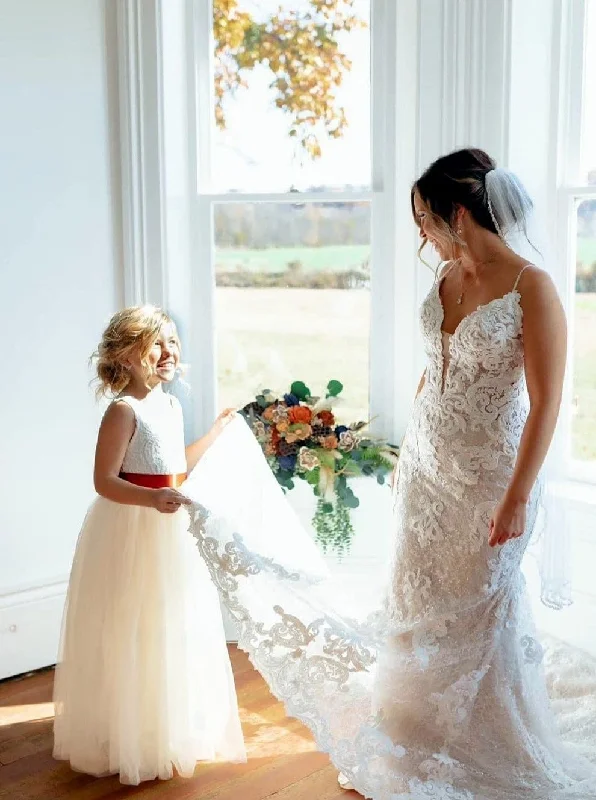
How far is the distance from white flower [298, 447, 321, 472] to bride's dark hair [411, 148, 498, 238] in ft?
3.84

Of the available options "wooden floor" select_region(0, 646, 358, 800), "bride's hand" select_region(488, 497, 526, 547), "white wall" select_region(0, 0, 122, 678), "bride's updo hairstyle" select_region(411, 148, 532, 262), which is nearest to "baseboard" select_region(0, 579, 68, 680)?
"white wall" select_region(0, 0, 122, 678)

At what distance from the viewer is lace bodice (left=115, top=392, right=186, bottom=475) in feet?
8.92

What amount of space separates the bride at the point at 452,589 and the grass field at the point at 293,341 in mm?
1076

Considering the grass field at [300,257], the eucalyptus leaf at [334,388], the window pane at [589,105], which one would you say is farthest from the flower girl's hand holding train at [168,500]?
the window pane at [589,105]

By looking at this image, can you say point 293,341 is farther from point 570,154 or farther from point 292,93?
point 570,154

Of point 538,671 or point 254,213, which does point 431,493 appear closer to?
point 538,671

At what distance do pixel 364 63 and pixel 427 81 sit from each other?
34 centimetres

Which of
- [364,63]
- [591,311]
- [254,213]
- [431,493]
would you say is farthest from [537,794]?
[364,63]

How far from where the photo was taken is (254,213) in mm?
3609

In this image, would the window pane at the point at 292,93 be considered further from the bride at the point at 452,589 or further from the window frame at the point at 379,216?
the bride at the point at 452,589

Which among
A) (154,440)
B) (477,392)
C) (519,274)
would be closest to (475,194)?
(519,274)

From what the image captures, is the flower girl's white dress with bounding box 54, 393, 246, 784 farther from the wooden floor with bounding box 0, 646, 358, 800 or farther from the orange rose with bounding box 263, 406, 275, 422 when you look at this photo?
the orange rose with bounding box 263, 406, 275, 422

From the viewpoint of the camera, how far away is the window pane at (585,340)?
3.22 meters

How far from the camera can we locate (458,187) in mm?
2367
